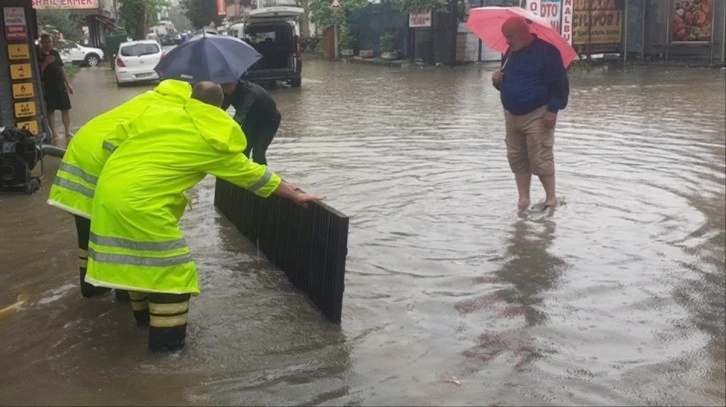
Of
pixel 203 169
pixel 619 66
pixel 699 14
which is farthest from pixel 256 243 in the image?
pixel 619 66

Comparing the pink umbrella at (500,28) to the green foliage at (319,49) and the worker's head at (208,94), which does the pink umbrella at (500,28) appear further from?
the green foliage at (319,49)

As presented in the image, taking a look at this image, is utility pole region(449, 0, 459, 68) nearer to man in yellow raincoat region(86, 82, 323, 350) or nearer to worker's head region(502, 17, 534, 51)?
worker's head region(502, 17, 534, 51)

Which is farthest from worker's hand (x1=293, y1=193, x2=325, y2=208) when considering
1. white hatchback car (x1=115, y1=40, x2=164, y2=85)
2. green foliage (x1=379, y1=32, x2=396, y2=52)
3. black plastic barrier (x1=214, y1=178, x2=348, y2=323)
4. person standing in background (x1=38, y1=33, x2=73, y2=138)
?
green foliage (x1=379, y1=32, x2=396, y2=52)

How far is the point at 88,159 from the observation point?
15.1 feet

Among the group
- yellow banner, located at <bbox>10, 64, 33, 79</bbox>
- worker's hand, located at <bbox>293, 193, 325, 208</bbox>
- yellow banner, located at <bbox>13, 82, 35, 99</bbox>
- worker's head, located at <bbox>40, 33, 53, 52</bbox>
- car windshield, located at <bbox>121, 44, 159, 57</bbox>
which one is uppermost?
car windshield, located at <bbox>121, 44, 159, 57</bbox>

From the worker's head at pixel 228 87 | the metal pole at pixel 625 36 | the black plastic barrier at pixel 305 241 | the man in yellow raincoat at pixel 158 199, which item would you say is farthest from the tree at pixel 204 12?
the man in yellow raincoat at pixel 158 199

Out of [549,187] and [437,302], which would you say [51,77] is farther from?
[437,302]

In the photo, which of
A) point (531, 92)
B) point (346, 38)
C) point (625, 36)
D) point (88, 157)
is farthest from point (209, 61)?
point (346, 38)

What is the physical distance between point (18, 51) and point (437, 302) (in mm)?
8239

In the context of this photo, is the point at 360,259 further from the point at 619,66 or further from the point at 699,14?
the point at 619,66

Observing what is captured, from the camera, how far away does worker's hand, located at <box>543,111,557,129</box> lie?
6.72 metres

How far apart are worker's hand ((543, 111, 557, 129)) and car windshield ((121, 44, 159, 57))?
20.3m

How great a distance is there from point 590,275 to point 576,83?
14.5 m

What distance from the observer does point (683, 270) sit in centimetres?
546
